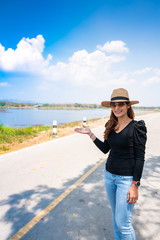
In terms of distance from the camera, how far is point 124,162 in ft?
6.43

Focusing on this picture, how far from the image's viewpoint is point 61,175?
486 cm

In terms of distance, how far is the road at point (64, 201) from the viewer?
2641 mm

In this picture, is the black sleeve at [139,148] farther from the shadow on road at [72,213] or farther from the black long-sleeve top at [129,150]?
the shadow on road at [72,213]

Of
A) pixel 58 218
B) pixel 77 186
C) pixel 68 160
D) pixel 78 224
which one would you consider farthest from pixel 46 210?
pixel 68 160

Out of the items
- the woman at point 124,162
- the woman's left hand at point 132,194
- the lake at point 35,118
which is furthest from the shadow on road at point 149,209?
the lake at point 35,118

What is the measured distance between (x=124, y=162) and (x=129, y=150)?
15 cm

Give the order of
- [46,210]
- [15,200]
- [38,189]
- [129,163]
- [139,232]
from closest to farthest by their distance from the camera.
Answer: [129,163] < [139,232] < [46,210] < [15,200] < [38,189]

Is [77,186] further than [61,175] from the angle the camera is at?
No

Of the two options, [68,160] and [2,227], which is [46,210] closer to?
[2,227]

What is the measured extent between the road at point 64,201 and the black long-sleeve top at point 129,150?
126cm

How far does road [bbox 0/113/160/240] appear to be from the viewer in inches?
104

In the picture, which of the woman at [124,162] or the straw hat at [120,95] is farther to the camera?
the straw hat at [120,95]

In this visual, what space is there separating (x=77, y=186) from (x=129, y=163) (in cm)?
254

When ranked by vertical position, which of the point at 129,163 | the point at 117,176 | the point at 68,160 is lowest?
the point at 68,160
